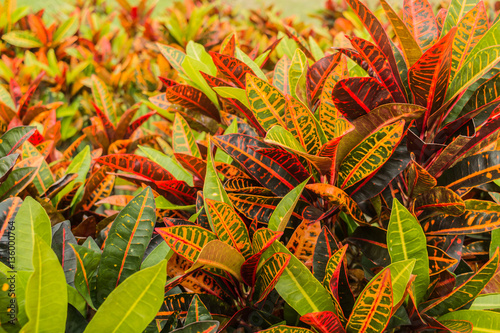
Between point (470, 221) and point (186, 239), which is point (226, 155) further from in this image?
point (470, 221)

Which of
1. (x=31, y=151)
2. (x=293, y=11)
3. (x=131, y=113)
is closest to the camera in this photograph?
(x=31, y=151)

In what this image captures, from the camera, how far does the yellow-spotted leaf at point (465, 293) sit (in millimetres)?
822

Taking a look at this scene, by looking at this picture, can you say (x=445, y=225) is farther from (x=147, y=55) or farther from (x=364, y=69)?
(x=147, y=55)

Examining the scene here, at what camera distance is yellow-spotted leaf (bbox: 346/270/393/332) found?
0.71 m

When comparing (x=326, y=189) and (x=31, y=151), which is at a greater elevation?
(x=326, y=189)

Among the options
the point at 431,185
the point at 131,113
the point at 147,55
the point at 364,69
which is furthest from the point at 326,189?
the point at 147,55

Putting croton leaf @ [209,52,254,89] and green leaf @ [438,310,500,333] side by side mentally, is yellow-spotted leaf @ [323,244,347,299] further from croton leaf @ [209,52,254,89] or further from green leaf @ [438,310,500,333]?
croton leaf @ [209,52,254,89]

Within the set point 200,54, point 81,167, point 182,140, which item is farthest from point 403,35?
point 81,167

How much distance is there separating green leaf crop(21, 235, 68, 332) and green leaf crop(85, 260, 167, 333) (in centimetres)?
6

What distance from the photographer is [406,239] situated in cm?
86

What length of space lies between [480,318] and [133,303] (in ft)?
2.42

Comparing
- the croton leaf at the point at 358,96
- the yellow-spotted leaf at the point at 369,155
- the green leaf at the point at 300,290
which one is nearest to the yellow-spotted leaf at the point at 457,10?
the croton leaf at the point at 358,96

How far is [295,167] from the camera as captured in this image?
0.99m

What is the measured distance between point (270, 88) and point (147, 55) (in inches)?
98.2
